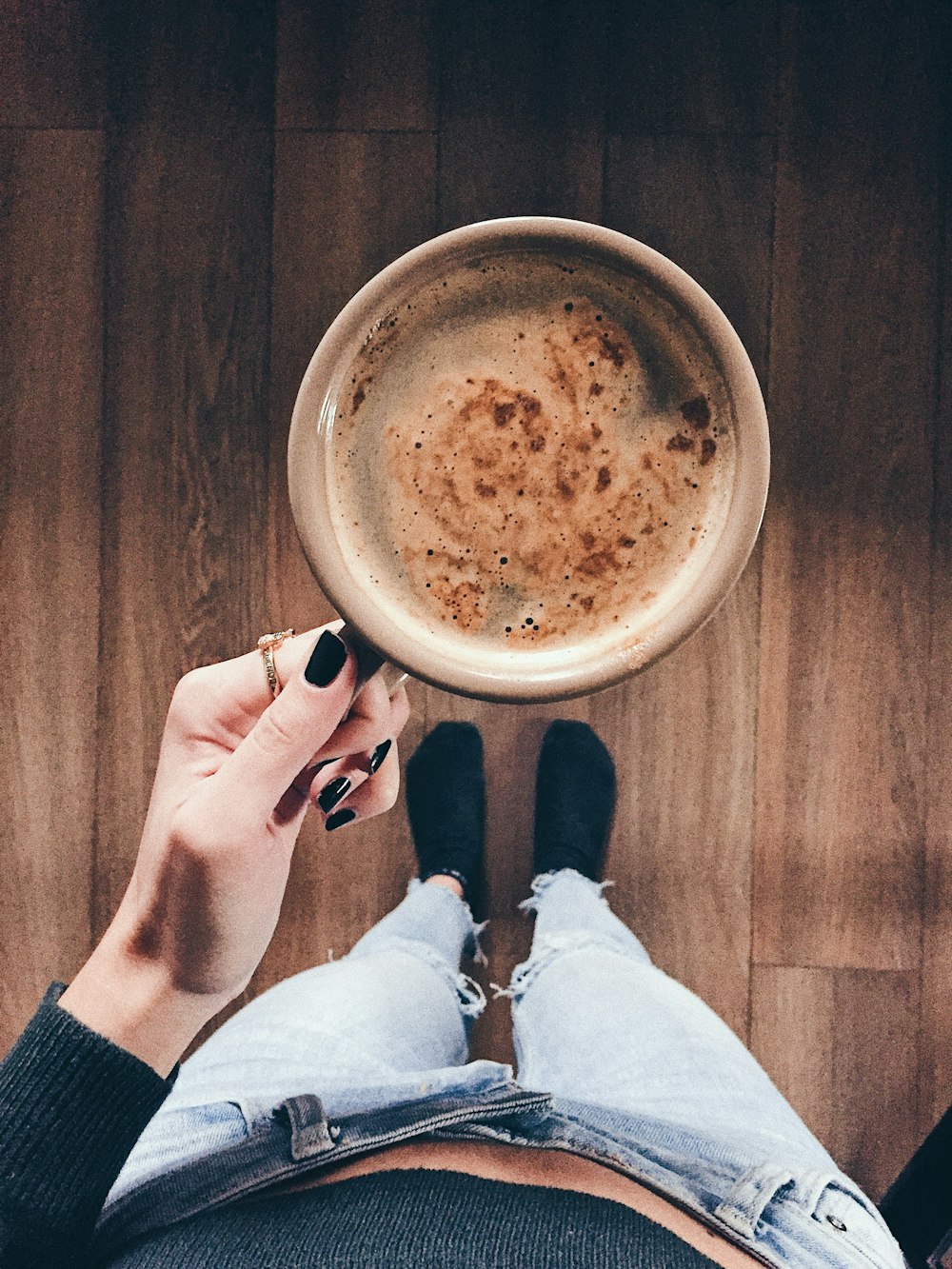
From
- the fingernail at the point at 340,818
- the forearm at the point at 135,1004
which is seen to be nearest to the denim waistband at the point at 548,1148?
the forearm at the point at 135,1004

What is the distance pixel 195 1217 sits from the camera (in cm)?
68

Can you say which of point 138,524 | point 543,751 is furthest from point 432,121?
point 543,751

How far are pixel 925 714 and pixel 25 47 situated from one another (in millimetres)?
1472

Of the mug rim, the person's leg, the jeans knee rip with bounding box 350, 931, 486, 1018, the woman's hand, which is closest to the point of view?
the mug rim

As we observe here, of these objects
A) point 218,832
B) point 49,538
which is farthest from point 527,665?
point 49,538

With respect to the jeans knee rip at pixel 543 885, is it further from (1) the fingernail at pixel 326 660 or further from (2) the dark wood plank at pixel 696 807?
(1) the fingernail at pixel 326 660

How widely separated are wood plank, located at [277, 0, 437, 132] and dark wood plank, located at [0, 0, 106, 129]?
0.80ft

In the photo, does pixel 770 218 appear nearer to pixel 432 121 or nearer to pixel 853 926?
pixel 432 121

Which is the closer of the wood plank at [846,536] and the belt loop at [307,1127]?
the belt loop at [307,1127]

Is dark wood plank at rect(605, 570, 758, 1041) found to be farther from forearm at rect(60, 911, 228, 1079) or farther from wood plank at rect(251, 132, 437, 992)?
forearm at rect(60, 911, 228, 1079)

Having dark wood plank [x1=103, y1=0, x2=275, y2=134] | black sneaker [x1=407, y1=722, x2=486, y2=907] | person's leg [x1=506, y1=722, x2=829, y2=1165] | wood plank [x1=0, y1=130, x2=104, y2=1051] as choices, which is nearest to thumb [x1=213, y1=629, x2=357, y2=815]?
person's leg [x1=506, y1=722, x2=829, y2=1165]

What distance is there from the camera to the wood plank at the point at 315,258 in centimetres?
115

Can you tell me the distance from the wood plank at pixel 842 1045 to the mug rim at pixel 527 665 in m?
0.89

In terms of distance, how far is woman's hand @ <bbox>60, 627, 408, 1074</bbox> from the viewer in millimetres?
597
